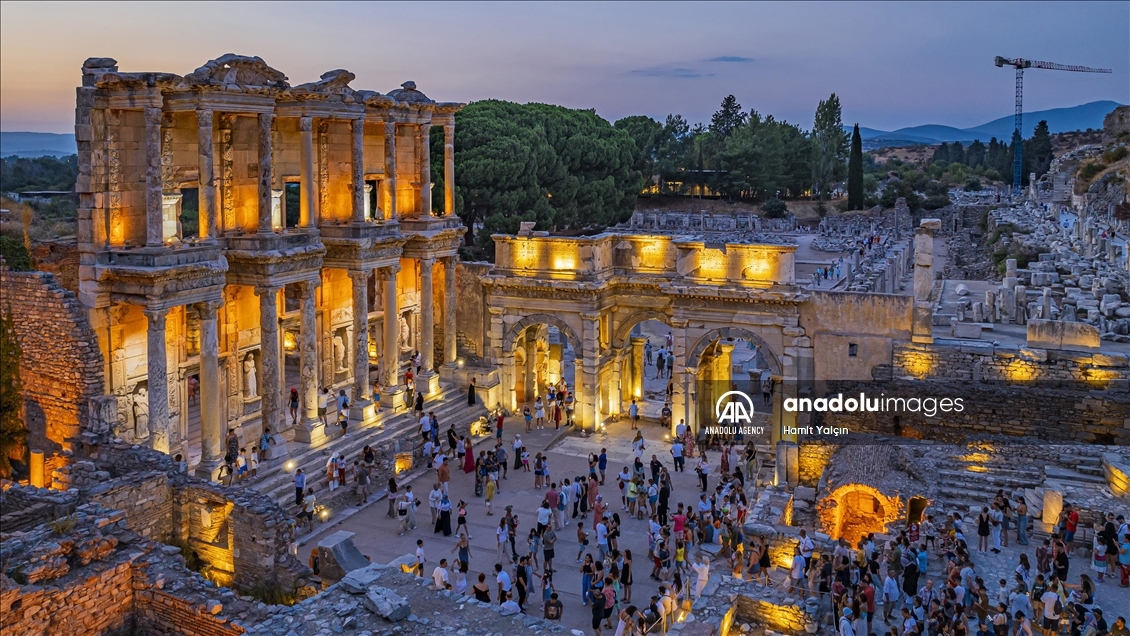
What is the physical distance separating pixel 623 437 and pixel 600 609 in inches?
508

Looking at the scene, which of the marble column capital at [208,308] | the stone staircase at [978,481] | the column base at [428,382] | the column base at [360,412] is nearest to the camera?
the stone staircase at [978,481]

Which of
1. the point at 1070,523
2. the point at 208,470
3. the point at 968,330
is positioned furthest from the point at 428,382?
the point at 1070,523

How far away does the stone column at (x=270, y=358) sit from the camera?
79.9 ft

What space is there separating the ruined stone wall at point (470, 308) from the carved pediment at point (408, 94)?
584 centimetres

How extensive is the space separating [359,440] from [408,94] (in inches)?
420

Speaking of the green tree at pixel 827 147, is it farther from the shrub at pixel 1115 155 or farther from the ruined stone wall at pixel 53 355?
the ruined stone wall at pixel 53 355

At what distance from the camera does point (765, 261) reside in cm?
2841

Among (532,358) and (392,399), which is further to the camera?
(532,358)

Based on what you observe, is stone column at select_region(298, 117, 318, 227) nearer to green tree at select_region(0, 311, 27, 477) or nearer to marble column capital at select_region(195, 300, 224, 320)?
marble column capital at select_region(195, 300, 224, 320)

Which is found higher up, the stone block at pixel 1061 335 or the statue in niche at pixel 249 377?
the stone block at pixel 1061 335

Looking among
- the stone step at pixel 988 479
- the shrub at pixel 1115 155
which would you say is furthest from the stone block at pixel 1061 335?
the shrub at pixel 1115 155

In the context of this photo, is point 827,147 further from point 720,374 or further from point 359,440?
point 359,440

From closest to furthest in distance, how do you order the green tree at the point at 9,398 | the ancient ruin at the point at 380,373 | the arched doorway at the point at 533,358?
the ancient ruin at the point at 380,373 → the green tree at the point at 9,398 → the arched doorway at the point at 533,358

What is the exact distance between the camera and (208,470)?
22.2 m
